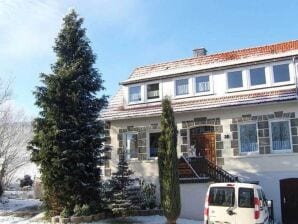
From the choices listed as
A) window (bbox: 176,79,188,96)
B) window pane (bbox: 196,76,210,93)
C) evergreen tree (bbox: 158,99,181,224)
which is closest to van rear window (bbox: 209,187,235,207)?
evergreen tree (bbox: 158,99,181,224)

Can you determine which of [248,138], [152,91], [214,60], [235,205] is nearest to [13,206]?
[152,91]

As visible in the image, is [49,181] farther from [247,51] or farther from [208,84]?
[247,51]

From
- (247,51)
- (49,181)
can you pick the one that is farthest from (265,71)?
(49,181)

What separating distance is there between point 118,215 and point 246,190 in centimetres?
759

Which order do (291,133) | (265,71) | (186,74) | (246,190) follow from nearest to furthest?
(246,190) < (291,133) < (265,71) < (186,74)

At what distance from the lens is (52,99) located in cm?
2097

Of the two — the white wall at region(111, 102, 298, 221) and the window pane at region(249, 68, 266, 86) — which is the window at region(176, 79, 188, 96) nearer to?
the white wall at region(111, 102, 298, 221)

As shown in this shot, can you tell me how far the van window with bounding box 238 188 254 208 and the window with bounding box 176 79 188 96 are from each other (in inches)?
435

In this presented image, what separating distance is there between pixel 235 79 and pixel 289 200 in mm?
7088

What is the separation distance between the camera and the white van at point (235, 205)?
50.9ft

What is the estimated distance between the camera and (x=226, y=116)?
2380 centimetres

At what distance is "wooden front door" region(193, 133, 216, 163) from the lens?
2433 centimetres

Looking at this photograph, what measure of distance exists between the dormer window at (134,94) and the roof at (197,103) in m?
0.53

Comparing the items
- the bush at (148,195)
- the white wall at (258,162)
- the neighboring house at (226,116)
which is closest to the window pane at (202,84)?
the neighboring house at (226,116)
